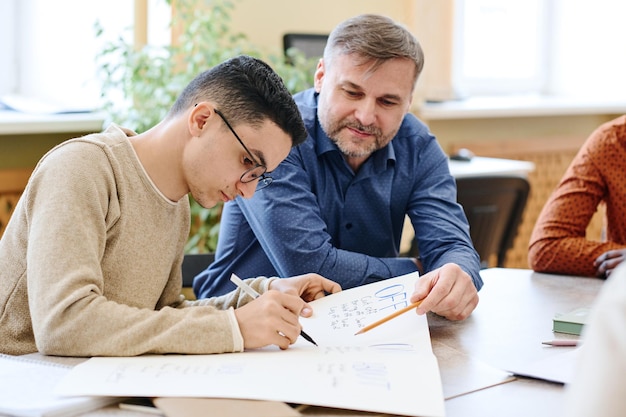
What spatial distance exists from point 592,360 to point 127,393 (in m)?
0.67

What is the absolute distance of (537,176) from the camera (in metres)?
5.06

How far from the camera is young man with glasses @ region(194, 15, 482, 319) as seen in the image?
80.3 inches

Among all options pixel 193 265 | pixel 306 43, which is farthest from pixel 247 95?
pixel 306 43

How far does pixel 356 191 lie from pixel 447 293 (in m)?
0.62

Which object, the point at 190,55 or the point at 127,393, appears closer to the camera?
the point at 127,393

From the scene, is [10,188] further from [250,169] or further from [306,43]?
[250,169]

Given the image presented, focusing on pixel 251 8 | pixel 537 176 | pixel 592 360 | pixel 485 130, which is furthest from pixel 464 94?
pixel 592 360

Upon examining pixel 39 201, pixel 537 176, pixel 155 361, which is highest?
pixel 39 201

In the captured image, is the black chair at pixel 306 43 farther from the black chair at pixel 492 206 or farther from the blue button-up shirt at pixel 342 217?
the blue button-up shirt at pixel 342 217

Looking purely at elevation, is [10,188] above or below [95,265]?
below

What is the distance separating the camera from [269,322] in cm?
139

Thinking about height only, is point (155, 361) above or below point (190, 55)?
below

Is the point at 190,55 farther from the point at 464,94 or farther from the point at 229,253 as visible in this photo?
the point at 464,94

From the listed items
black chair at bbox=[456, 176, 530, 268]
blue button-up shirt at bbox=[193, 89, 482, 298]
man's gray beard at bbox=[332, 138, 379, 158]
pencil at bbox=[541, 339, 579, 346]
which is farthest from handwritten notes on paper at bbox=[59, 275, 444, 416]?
black chair at bbox=[456, 176, 530, 268]
